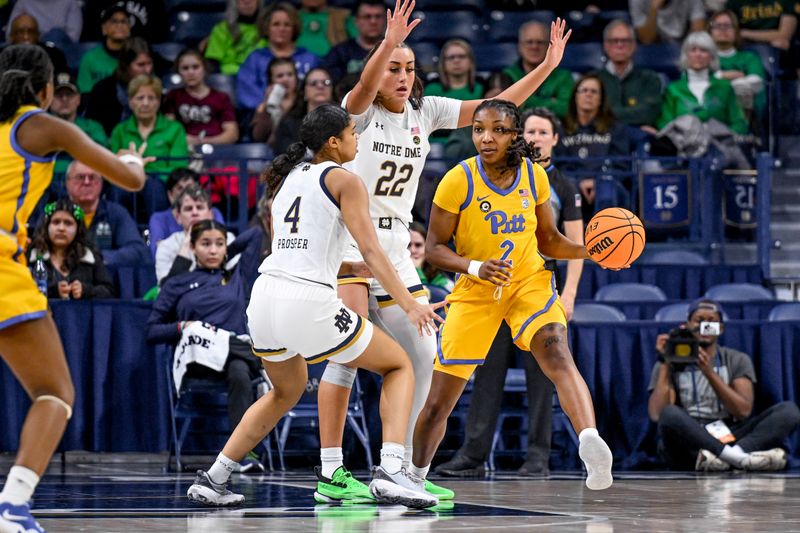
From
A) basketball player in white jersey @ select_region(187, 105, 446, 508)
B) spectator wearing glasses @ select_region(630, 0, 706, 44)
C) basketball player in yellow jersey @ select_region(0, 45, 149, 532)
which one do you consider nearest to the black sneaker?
basketball player in white jersey @ select_region(187, 105, 446, 508)

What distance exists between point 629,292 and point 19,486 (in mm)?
7228

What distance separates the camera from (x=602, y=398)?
1048 centimetres

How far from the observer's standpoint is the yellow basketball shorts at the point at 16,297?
16.5ft

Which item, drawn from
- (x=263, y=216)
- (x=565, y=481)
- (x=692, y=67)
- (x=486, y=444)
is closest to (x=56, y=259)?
(x=263, y=216)

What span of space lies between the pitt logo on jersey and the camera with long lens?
334 cm

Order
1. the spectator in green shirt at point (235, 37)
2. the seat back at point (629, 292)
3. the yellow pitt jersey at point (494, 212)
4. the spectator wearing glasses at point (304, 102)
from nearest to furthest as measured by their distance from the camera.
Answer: the yellow pitt jersey at point (494, 212)
the seat back at point (629, 292)
the spectator wearing glasses at point (304, 102)
the spectator in green shirt at point (235, 37)

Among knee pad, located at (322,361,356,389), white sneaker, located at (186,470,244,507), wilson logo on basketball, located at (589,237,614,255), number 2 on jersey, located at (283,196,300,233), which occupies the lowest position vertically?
white sneaker, located at (186,470,244,507)

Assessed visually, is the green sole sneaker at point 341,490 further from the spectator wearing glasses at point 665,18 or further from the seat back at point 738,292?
the spectator wearing glasses at point 665,18

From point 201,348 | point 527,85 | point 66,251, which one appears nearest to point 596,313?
point 201,348

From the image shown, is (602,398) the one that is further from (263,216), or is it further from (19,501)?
(19,501)

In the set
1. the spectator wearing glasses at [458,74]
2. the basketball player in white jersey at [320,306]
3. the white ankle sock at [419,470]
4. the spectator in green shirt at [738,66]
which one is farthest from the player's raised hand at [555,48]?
the spectator in green shirt at [738,66]

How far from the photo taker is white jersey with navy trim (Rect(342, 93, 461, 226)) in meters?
7.04

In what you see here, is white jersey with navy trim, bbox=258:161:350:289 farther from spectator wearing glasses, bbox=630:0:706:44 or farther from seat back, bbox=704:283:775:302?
spectator wearing glasses, bbox=630:0:706:44

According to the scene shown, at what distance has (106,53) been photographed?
47.8 ft
